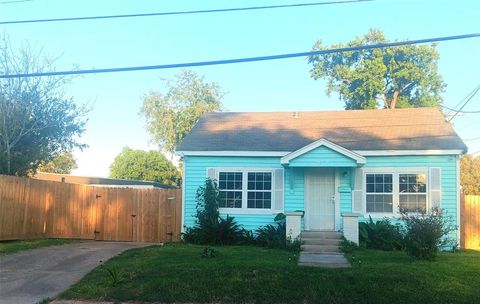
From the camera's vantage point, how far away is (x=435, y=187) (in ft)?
51.8

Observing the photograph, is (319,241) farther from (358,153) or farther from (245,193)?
(358,153)

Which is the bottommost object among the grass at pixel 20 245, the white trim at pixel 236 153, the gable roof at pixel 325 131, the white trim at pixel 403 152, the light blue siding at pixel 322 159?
the grass at pixel 20 245

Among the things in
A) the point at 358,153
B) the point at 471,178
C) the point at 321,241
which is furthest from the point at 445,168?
the point at 471,178

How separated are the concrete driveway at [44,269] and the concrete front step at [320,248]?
5.37 metres

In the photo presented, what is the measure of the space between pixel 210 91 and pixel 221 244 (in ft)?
97.0

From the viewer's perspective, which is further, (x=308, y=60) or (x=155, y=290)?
(x=308, y=60)

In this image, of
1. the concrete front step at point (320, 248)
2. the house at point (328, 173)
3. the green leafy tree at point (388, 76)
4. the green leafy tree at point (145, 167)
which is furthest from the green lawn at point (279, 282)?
the green leafy tree at point (145, 167)

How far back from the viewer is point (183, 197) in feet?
56.3

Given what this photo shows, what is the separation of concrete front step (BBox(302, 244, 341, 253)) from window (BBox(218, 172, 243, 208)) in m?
3.38

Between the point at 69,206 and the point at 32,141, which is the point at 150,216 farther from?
the point at 32,141

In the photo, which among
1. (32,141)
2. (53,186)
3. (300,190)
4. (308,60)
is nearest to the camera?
(300,190)

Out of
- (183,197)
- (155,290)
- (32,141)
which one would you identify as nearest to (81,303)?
(155,290)

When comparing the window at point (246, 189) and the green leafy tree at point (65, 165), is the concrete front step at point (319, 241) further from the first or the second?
the green leafy tree at point (65, 165)

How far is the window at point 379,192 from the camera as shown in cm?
1606
